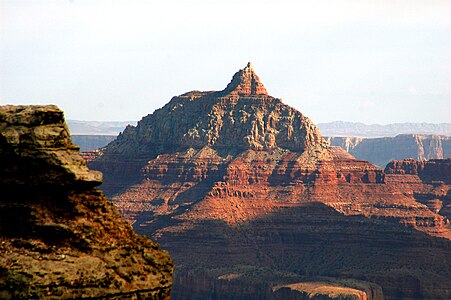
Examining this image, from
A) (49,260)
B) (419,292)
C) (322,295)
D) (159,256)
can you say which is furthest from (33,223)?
(419,292)

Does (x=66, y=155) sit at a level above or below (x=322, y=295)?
above

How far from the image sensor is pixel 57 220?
22.4m

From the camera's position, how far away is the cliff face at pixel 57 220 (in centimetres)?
2178

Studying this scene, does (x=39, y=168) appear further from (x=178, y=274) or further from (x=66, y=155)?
(x=178, y=274)

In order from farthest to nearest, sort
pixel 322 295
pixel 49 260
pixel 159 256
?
1. pixel 322 295
2. pixel 159 256
3. pixel 49 260

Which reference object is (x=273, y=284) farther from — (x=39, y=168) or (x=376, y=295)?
(x=39, y=168)

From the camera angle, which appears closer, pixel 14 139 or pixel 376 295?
pixel 14 139

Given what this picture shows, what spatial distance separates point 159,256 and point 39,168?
2.42 metres

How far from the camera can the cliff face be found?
21781 millimetres

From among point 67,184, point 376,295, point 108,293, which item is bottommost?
point 376,295

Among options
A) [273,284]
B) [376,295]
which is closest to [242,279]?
[273,284]

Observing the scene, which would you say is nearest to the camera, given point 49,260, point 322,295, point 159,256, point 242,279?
point 49,260

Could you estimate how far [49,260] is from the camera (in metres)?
21.9

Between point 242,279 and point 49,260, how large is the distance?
582 ft
